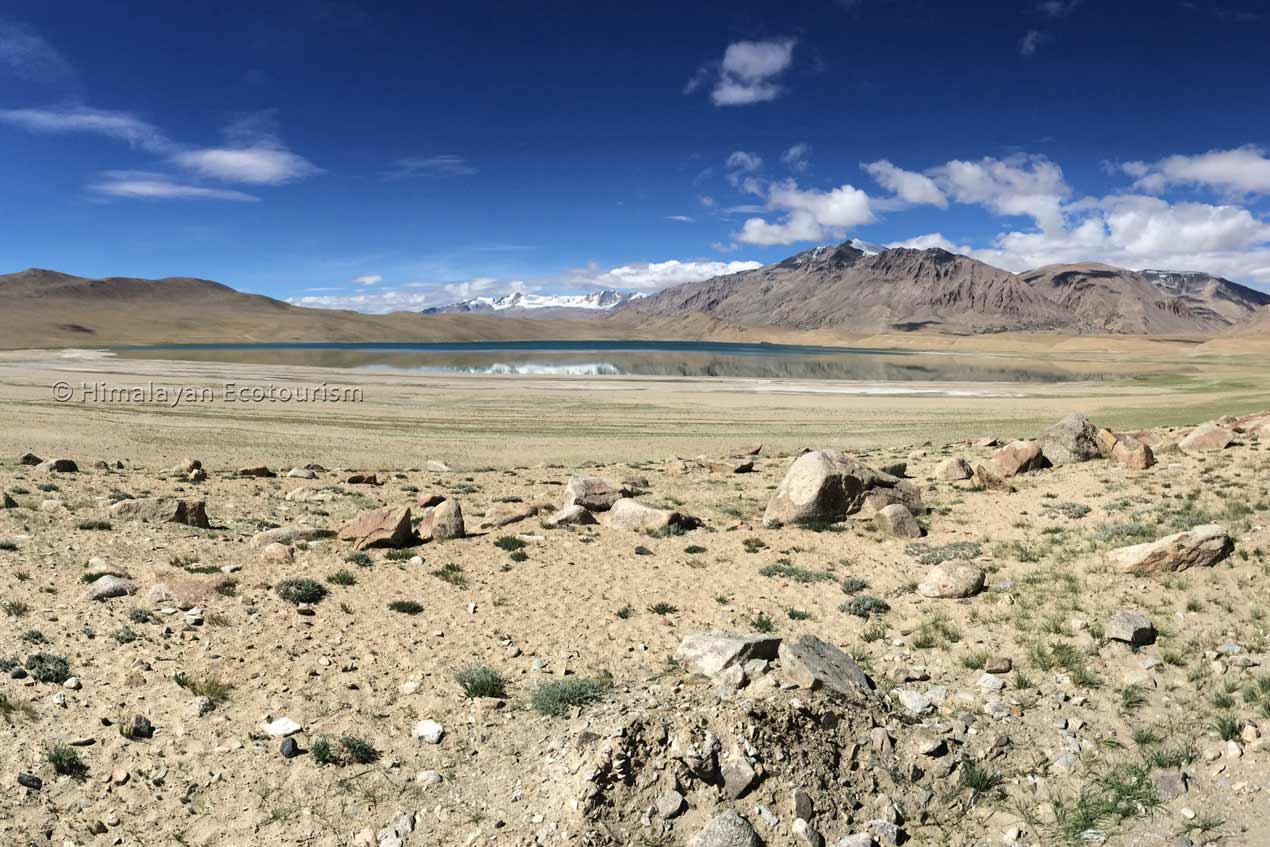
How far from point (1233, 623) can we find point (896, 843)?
6.57m

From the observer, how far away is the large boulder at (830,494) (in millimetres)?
16953

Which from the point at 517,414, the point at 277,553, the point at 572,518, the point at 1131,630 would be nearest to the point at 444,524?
the point at 572,518

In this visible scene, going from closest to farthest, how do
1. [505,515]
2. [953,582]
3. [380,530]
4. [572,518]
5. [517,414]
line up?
1. [953,582]
2. [380,530]
3. [572,518]
4. [505,515]
5. [517,414]

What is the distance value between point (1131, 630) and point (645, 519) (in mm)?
9321

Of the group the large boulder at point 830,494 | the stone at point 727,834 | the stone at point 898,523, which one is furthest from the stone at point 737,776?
the large boulder at point 830,494

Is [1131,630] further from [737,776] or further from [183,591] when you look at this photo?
[183,591]

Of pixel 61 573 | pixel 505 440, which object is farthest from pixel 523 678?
pixel 505 440

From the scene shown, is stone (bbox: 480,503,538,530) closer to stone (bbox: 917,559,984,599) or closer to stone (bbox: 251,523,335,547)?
stone (bbox: 251,523,335,547)

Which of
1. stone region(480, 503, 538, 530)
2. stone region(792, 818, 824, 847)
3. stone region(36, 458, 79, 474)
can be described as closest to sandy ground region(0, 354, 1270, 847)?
stone region(792, 818, 824, 847)

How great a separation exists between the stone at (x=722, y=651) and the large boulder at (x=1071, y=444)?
1611 centimetres

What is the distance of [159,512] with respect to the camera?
49.8 feet

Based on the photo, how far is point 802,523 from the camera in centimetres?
1684

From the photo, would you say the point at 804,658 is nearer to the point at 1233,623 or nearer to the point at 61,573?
the point at 1233,623

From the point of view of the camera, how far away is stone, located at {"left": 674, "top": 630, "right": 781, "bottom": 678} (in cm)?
859
